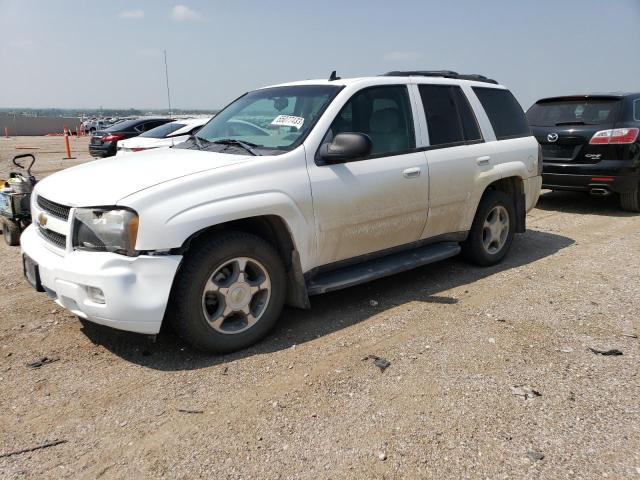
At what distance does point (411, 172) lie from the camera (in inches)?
171

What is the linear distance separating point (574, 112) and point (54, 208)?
7.56 m

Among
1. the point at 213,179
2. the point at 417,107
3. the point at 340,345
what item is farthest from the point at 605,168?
the point at 213,179

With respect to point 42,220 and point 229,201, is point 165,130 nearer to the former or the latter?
point 42,220

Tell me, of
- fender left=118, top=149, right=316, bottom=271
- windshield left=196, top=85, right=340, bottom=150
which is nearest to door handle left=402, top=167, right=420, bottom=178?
windshield left=196, top=85, right=340, bottom=150

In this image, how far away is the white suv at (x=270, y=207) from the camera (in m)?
3.16

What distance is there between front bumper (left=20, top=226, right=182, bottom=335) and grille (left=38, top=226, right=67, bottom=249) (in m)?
0.18

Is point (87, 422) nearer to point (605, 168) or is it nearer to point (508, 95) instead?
point (508, 95)

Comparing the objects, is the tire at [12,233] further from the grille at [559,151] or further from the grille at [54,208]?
the grille at [559,151]

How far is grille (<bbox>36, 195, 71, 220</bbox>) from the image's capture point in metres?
3.40

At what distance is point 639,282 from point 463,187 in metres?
1.89

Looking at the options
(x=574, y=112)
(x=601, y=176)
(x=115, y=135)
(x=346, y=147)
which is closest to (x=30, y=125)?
(x=115, y=135)

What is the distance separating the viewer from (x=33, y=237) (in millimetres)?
3785

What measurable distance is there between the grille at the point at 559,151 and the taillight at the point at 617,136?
38 cm

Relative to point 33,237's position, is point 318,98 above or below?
above
